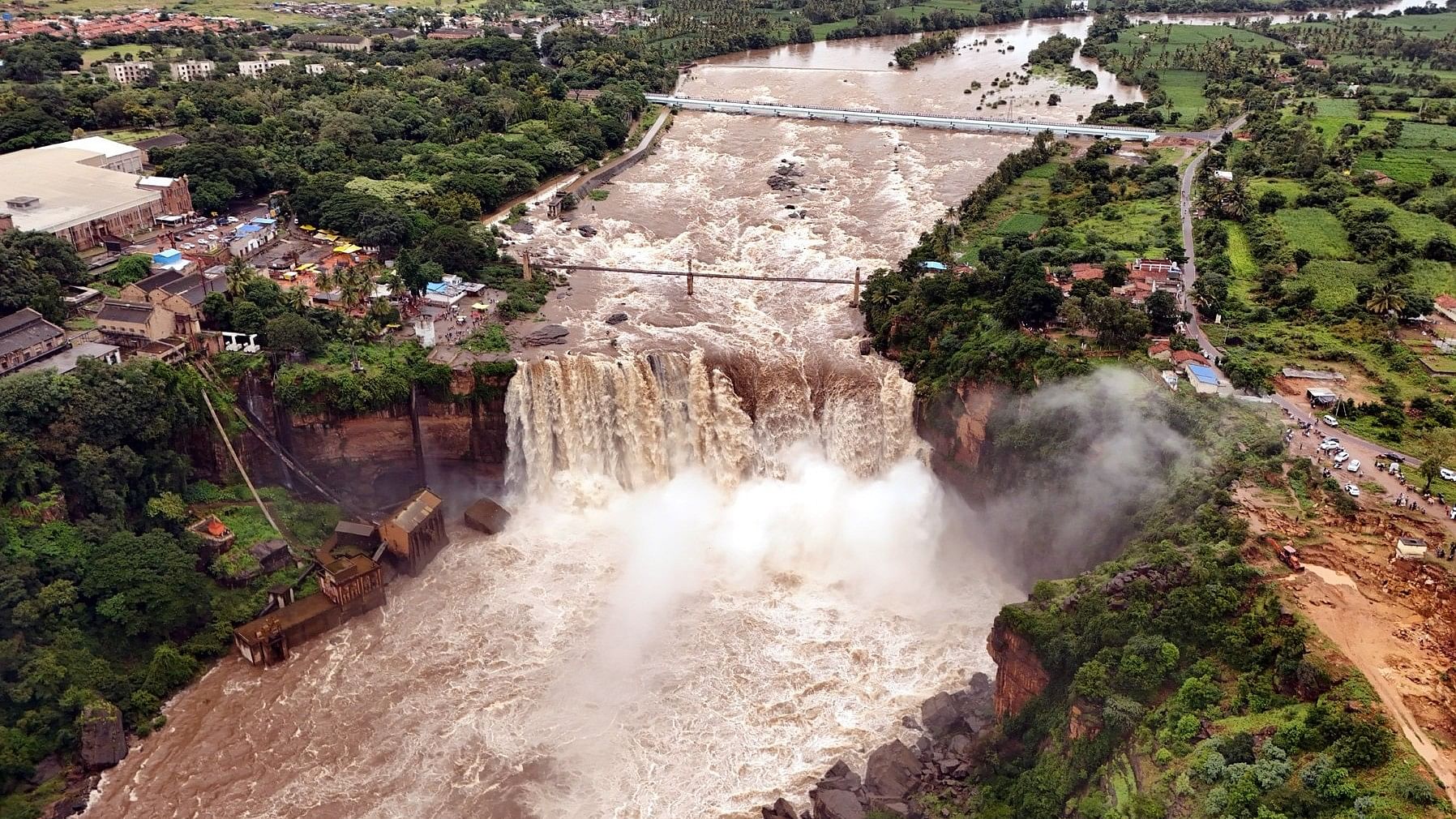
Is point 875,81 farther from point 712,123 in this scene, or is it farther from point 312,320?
point 312,320

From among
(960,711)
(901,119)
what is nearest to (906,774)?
(960,711)

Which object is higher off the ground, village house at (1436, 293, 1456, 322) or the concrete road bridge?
the concrete road bridge

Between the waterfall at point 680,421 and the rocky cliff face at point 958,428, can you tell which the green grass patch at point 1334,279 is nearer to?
the rocky cliff face at point 958,428

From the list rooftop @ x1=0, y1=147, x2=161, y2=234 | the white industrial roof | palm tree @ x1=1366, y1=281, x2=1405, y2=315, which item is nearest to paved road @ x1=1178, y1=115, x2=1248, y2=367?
palm tree @ x1=1366, y1=281, x2=1405, y2=315

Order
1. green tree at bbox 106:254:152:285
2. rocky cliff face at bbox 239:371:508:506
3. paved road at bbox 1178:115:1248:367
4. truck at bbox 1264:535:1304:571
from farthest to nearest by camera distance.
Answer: green tree at bbox 106:254:152:285
paved road at bbox 1178:115:1248:367
rocky cliff face at bbox 239:371:508:506
truck at bbox 1264:535:1304:571

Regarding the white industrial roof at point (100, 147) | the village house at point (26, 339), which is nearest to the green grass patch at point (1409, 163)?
the village house at point (26, 339)

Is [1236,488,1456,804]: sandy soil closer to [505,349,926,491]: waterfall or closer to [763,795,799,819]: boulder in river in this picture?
[763,795,799,819]: boulder in river
